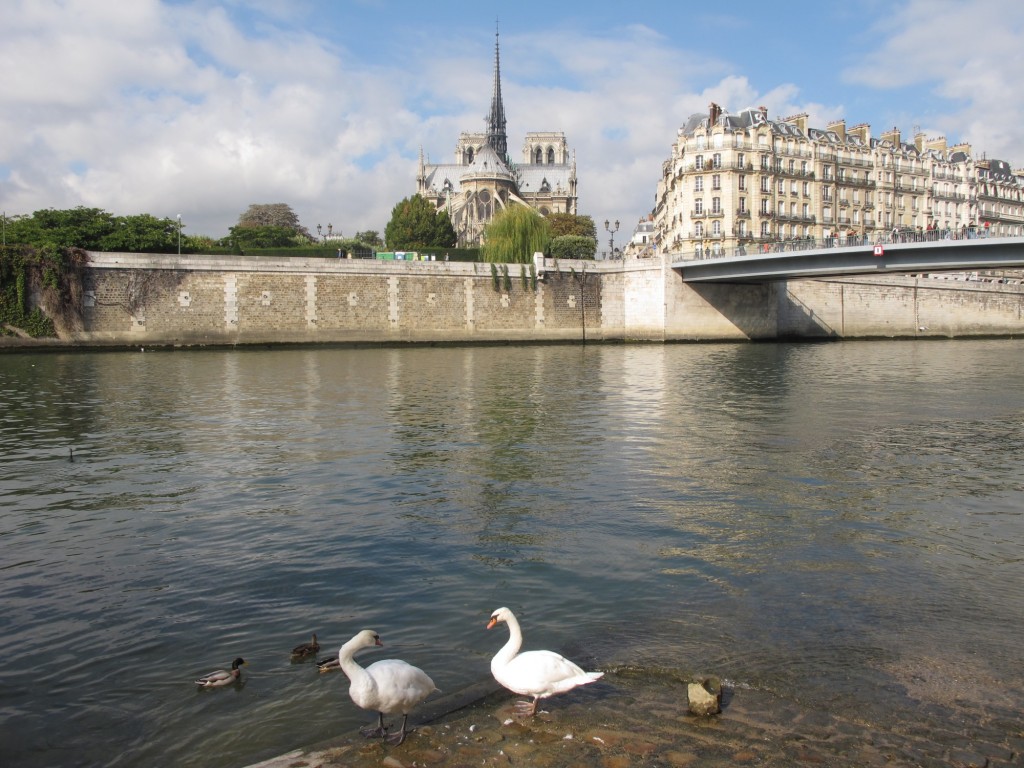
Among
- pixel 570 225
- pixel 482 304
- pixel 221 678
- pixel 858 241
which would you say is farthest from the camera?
pixel 570 225

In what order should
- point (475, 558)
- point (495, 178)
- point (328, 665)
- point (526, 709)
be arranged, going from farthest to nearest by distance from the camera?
point (495, 178), point (475, 558), point (328, 665), point (526, 709)

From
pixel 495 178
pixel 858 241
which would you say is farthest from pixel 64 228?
pixel 495 178

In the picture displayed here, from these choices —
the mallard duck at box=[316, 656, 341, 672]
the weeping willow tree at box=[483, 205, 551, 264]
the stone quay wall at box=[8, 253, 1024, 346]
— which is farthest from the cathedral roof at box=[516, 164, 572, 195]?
the mallard duck at box=[316, 656, 341, 672]

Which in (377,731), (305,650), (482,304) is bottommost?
(377,731)

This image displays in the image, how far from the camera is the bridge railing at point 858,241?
36.7 metres

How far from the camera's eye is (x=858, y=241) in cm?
4059

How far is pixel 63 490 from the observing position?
1188 cm

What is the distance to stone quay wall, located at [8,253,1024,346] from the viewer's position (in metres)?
43.8

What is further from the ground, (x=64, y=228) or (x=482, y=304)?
(x=64, y=228)

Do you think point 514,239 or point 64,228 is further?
point 514,239

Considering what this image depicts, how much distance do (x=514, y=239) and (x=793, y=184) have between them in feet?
95.1

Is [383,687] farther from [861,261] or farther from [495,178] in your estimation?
[495,178]

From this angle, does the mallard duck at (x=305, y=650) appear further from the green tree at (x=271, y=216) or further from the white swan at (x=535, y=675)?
the green tree at (x=271, y=216)

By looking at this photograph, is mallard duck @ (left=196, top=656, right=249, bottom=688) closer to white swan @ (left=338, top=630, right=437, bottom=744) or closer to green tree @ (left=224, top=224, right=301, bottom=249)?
white swan @ (left=338, top=630, right=437, bottom=744)
